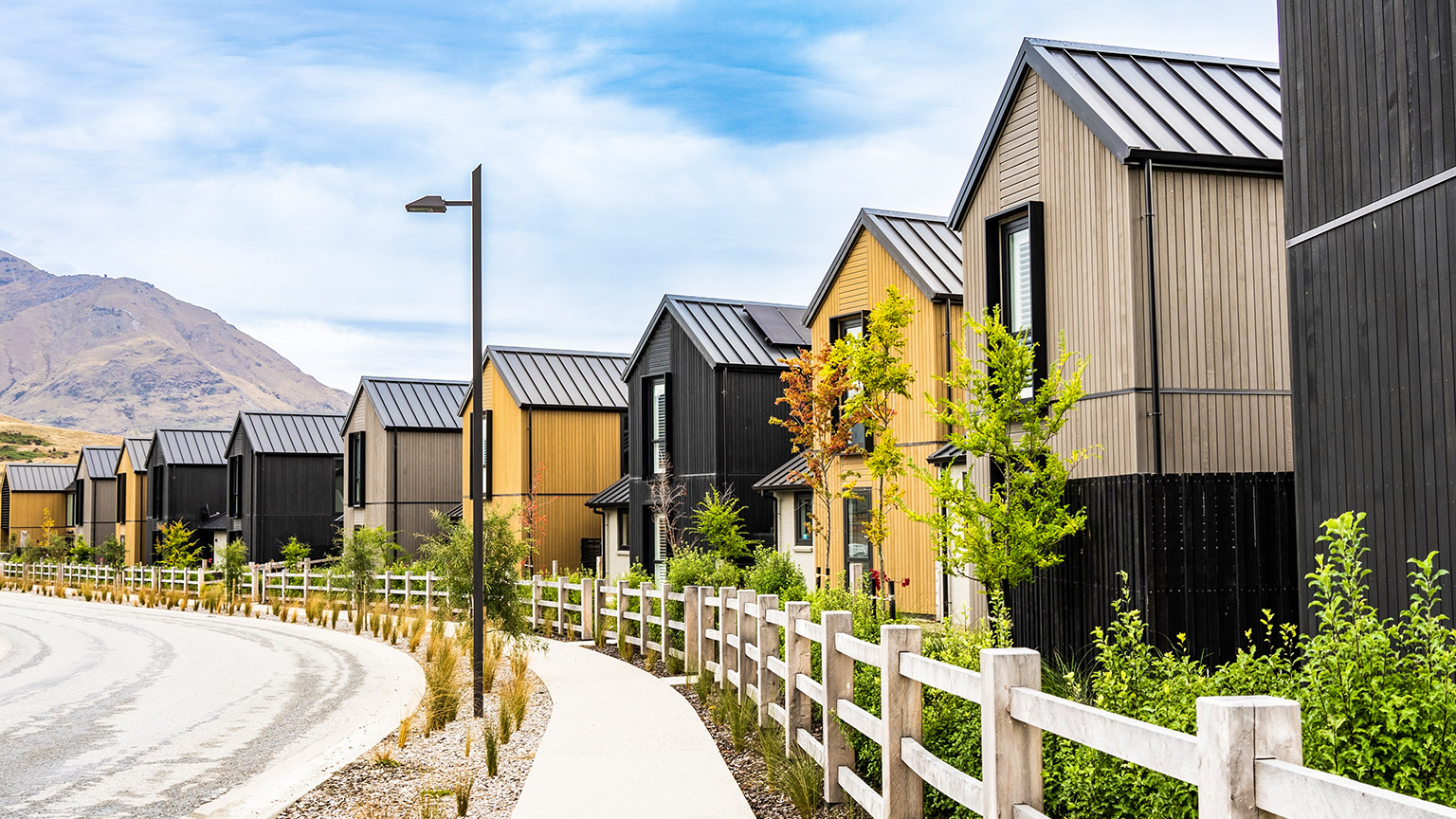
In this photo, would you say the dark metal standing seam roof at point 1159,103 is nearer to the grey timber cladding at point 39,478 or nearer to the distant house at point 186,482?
the distant house at point 186,482

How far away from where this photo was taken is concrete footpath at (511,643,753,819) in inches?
326

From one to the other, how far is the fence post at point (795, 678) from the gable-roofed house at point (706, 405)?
19.5 meters

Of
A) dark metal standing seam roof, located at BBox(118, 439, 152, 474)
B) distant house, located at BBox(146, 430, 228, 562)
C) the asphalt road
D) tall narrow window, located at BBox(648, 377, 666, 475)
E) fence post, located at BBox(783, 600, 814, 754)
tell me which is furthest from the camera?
dark metal standing seam roof, located at BBox(118, 439, 152, 474)

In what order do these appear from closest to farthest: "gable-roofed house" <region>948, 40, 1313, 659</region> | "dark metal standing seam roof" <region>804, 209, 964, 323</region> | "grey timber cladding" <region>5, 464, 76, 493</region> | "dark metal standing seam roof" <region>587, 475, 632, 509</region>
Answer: "gable-roofed house" <region>948, 40, 1313, 659</region>, "dark metal standing seam roof" <region>804, 209, 964, 323</region>, "dark metal standing seam roof" <region>587, 475, 632, 509</region>, "grey timber cladding" <region>5, 464, 76, 493</region>

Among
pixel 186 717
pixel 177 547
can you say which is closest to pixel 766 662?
pixel 186 717

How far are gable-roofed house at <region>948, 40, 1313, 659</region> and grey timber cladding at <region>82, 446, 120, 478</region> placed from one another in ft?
224

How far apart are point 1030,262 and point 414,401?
33783mm

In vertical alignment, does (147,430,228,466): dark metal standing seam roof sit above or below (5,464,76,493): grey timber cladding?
above

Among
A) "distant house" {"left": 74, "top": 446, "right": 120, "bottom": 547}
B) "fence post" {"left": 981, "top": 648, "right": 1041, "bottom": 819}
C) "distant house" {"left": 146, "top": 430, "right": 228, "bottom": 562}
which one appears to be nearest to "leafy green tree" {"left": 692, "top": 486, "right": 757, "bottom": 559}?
"fence post" {"left": 981, "top": 648, "right": 1041, "bottom": 819}

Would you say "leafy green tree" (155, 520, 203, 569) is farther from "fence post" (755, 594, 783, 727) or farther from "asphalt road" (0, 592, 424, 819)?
"fence post" (755, 594, 783, 727)

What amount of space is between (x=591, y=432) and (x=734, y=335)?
8.87 meters

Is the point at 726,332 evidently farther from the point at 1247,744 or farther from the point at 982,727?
the point at 1247,744

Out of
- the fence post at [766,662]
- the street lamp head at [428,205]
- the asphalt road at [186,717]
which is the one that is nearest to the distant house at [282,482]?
the asphalt road at [186,717]

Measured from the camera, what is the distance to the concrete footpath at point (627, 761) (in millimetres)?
8281
